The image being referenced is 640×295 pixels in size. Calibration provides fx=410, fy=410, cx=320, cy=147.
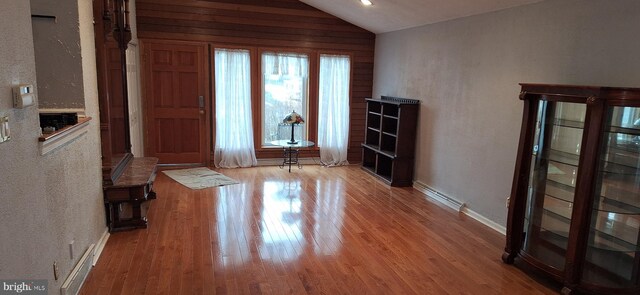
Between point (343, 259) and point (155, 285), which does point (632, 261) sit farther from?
point (155, 285)

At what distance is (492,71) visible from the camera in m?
4.12

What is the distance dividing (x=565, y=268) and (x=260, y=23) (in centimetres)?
522

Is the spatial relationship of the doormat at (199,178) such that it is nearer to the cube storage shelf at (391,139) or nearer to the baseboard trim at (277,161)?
the baseboard trim at (277,161)

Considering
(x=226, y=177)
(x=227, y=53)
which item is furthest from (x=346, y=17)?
(x=226, y=177)

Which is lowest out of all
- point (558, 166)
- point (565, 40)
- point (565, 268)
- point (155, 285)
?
point (155, 285)

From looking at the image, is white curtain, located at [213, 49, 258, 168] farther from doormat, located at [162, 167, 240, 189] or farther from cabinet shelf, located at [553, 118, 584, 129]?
cabinet shelf, located at [553, 118, 584, 129]

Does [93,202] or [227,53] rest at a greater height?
[227,53]

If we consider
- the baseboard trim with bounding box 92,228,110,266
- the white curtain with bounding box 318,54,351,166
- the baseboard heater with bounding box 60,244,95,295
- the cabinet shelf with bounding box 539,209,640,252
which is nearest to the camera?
the baseboard heater with bounding box 60,244,95,295

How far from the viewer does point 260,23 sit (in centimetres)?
639

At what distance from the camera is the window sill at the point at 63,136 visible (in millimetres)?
2168

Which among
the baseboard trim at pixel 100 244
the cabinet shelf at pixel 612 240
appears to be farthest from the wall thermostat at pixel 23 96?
the cabinet shelf at pixel 612 240

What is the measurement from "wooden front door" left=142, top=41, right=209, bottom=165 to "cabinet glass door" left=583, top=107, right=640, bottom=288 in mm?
5241

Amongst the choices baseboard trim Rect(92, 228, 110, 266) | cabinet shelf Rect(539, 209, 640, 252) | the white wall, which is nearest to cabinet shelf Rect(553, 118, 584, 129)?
the white wall

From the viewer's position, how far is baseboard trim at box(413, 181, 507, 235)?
4.09 meters
